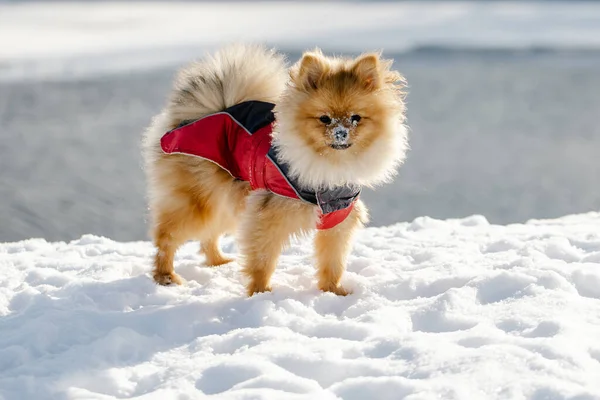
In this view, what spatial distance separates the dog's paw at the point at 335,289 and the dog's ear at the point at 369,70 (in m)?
1.26

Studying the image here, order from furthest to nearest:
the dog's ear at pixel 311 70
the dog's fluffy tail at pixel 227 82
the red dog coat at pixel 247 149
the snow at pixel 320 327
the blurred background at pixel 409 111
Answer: the blurred background at pixel 409 111 → the dog's fluffy tail at pixel 227 82 → the red dog coat at pixel 247 149 → the dog's ear at pixel 311 70 → the snow at pixel 320 327

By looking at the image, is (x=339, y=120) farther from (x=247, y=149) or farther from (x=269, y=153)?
(x=247, y=149)

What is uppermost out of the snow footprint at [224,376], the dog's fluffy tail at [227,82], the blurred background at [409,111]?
the blurred background at [409,111]

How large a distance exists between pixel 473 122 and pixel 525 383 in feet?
29.6

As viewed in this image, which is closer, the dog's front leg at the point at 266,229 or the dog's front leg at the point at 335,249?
the dog's front leg at the point at 266,229

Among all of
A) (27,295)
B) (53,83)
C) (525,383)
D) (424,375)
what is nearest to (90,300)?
(27,295)

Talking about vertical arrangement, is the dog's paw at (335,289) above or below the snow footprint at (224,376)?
above

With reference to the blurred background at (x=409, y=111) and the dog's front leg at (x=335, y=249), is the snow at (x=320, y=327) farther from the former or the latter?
the blurred background at (x=409, y=111)

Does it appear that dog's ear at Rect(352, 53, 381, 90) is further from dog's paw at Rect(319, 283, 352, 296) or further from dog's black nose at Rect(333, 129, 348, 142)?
dog's paw at Rect(319, 283, 352, 296)

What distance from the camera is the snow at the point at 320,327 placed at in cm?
331

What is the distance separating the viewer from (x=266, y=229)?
4414 millimetres

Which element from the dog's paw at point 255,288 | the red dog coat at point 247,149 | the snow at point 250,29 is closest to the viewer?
the red dog coat at point 247,149

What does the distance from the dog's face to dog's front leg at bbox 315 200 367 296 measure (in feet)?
1.37

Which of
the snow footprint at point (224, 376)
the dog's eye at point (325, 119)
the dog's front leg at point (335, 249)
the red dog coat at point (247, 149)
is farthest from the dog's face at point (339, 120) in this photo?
the snow footprint at point (224, 376)
